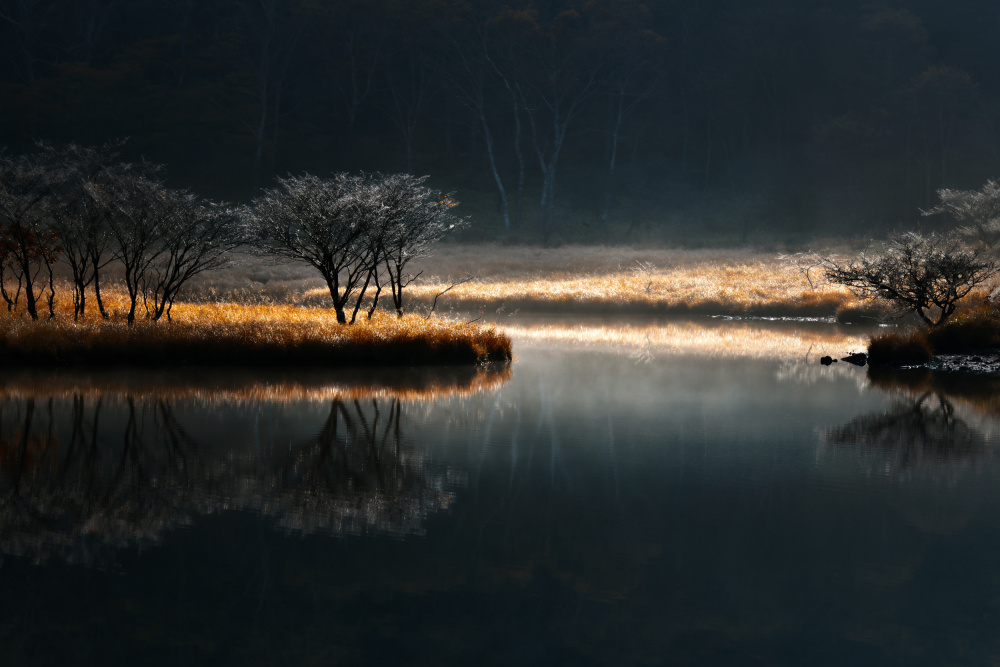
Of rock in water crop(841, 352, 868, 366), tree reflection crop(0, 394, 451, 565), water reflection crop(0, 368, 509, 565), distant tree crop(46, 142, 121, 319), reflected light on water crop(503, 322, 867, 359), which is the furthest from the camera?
reflected light on water crop(503, 322, 867, 359)

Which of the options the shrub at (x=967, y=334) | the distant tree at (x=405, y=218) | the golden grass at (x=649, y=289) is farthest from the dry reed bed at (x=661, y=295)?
the shrub at (x=967, y=334)

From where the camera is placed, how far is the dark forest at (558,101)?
208 feet

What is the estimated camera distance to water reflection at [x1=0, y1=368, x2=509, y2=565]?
28.1ft

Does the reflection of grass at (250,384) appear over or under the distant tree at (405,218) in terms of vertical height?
under

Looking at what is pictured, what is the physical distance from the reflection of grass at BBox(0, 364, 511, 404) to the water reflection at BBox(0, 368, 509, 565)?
72 mm

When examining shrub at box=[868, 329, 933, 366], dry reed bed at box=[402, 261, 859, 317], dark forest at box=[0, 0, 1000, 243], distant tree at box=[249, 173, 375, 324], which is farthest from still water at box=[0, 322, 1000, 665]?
dark forest at box=[0, 0, 1000, 243]

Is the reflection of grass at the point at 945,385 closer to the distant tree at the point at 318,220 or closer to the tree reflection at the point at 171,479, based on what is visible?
the tree reflection at the point at 171,479

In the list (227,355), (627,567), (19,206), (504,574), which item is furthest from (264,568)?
(19,206)

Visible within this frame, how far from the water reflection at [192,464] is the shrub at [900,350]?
12534 millimetres

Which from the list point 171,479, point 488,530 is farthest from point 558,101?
point 488,530

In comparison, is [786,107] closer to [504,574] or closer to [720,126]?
[720,126]

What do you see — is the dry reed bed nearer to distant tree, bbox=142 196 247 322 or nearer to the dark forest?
distant tree, bbox=142 196 247 322

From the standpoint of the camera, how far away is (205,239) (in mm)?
26781

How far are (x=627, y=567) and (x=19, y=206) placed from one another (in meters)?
23.3
